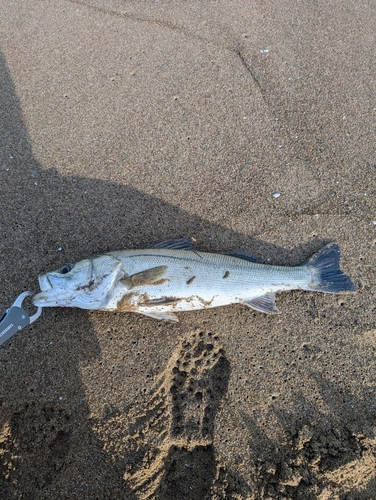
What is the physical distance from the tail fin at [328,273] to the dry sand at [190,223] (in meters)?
0.17

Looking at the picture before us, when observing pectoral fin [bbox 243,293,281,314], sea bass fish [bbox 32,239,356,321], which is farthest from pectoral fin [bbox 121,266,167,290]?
pectoral fin [bbox 243,293,281,314]

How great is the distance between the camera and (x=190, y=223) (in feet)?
13.5

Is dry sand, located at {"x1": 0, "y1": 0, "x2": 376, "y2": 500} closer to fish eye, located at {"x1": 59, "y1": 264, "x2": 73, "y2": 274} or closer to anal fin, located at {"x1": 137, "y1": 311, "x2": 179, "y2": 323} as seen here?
anal fin, located at {"x1": 137, "y1": 311, "x2": 179, "y2": 323}

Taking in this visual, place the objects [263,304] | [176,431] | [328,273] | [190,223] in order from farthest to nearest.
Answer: [190,223] → [328,273] → [263,304] → [176,431]

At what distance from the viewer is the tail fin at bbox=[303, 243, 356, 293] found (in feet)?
12.5

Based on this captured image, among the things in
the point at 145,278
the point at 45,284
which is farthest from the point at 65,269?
the point at 145,278

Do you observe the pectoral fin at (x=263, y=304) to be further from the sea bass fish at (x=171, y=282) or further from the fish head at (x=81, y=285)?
the fish head at (x=81, y=285)

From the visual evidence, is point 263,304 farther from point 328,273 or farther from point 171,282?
point 171,282

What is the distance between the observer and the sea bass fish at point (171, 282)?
11.5ft

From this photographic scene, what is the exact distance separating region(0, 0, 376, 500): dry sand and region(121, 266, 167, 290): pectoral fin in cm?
53

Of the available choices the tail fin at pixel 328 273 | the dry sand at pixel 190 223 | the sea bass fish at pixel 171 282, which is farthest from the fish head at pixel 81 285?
the tail fin at pixel 328 273

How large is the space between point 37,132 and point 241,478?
4.85m

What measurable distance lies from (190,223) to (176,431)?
239 centimetres

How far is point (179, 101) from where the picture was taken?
4602 millimetres
